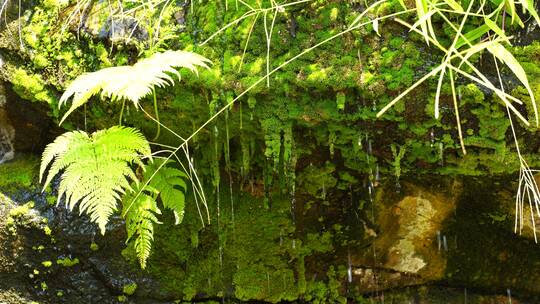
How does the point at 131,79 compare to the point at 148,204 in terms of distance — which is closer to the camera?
the point at 131,79

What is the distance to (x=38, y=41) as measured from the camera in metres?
3.62

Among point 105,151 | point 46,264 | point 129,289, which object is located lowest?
point 129,289

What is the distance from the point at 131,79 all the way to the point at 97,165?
49cm

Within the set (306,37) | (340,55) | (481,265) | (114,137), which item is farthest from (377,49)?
(481,265)

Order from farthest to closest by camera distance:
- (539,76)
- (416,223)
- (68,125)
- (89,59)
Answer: (416,223)
(68,125)
(89,59)
(539,76)

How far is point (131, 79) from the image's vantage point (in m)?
2.41

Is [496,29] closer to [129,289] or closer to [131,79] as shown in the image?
[131,79]

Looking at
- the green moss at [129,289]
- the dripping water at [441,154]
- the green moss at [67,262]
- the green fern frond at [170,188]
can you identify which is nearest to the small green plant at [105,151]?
the green fern frond at [170,188]

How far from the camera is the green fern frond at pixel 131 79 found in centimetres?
236

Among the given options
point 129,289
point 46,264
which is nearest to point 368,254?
point 129,289

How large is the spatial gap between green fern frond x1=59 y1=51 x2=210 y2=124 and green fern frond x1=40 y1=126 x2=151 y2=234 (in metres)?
0.23

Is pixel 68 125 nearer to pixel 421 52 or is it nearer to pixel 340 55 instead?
pixel 340 55

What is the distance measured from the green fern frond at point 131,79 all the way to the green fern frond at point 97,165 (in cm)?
23

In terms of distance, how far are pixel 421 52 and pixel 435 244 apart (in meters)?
1.76
